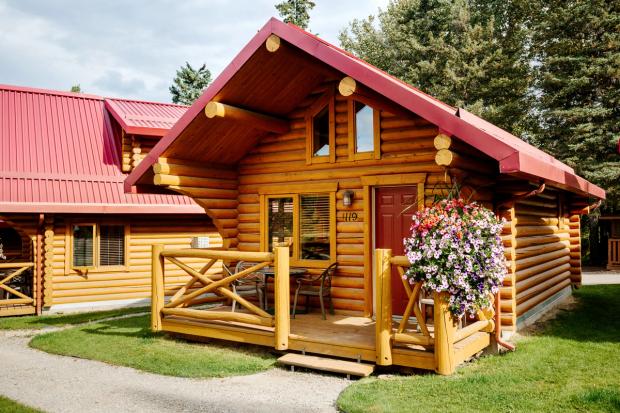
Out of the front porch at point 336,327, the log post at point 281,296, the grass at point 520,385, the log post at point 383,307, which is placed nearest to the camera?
the grass at point 520,385

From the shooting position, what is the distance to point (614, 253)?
21.7 m

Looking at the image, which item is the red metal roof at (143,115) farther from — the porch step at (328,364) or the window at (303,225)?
the porch step at (328,364)

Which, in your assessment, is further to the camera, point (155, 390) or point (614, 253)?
point (614, 253)

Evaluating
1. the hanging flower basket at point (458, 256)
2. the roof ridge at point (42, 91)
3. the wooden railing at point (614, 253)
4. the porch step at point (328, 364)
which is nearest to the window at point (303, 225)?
the porch step at point (328, 364)

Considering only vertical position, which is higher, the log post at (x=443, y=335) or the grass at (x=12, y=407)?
the log post at (x=443, y=335)

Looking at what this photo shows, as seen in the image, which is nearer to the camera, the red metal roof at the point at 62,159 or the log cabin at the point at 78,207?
the log cabin at the point at 78,207

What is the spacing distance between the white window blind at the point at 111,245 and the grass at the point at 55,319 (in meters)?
1.50

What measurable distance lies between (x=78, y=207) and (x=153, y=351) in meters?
6.37

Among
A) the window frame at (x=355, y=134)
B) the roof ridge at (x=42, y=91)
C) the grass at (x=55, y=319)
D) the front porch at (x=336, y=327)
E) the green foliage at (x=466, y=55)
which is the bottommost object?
the grass at (x=55, y=319)

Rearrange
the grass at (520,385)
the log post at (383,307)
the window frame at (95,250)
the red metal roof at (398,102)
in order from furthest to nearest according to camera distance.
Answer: the window frame at (95,250)
the log post at (383,307)
the red metal roof at (398,102)
the grass at (520,385)

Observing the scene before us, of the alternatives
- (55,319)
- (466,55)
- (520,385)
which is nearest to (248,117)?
(520,385)

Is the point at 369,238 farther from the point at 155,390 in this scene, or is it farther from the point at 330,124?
the point at 155,390

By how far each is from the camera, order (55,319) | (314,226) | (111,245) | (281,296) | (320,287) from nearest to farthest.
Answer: (281,296), (320,287), (314,226), (55,319), (111,245)

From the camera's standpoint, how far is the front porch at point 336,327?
6.13m
